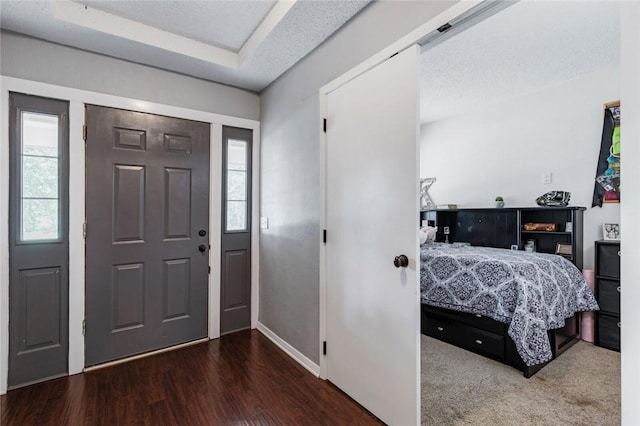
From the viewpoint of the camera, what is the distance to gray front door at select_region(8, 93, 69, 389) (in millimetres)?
2158

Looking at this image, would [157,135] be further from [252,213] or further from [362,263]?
[362,263]

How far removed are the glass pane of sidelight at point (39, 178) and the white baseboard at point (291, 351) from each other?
1.86 m

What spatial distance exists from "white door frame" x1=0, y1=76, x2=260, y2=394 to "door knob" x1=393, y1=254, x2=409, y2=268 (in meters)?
1.89

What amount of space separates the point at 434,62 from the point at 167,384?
3.50m

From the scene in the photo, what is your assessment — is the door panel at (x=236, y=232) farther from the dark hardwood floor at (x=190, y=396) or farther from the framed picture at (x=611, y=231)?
the framed picture at (x=611, y=231)

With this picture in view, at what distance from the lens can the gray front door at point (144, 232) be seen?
8.03ft

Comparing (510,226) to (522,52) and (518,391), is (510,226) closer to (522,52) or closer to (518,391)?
(522,52)

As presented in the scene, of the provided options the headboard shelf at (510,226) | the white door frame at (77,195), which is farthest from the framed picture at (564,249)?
the white door frame at (77,195)

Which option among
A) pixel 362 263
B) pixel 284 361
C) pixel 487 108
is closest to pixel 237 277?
pixel 284 361

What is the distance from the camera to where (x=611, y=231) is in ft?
9.72

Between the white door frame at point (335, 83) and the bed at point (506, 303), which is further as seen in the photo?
the bed at point (506, 303)

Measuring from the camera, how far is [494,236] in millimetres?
3758

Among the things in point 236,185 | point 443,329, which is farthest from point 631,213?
point 236,185

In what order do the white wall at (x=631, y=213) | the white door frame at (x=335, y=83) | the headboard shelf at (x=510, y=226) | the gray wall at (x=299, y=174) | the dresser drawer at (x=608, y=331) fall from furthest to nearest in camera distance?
the headboard shelf at (x=510, y=226), the dresser drawer at (x=608, y=331), the gray wall at (x=299, y=174), the white door frame at (x=335, y=83), the white wall at (x=631, y=213)
